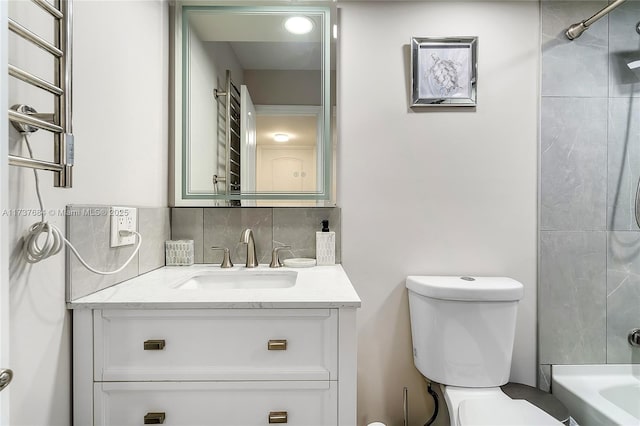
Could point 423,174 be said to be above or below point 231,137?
below

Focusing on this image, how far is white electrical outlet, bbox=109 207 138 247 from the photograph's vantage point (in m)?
0.98

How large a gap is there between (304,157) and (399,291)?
719 mm

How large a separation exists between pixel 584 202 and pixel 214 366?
157 cm

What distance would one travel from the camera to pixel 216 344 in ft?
2.77

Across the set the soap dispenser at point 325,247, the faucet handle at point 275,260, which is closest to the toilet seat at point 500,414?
the soap dispenser at point 325,247

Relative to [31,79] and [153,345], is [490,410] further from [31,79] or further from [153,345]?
[31,79]

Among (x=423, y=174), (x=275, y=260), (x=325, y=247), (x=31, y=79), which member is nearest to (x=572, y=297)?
(x=423, y=174)

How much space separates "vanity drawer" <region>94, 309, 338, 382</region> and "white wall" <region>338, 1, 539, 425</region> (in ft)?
1.94

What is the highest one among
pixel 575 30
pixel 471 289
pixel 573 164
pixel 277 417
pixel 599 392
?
pixel 575 30

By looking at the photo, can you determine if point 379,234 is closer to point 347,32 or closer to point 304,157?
point 304,157

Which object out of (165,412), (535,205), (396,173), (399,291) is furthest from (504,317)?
(165,412)

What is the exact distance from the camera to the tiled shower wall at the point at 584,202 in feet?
4.44

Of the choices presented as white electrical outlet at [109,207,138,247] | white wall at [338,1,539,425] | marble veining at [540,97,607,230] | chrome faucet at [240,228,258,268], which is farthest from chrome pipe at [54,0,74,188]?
marble veining at [540,97,607,230]

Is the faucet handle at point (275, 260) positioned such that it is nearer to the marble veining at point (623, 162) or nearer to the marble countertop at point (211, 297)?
the marble countertop at point (211, 297)
